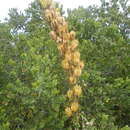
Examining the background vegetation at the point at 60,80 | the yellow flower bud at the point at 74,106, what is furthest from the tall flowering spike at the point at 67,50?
the background vegetation at the point at 60,80

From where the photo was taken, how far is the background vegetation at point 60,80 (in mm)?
7328

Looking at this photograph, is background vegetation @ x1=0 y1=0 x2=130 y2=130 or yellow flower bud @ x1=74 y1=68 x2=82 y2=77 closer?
yellow flower bud @ x1=74 y1=68 x2=82 y2=77

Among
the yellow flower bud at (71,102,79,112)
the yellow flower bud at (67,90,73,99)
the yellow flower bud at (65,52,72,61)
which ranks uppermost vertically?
the yellow flower bud at (65,52,72,61)

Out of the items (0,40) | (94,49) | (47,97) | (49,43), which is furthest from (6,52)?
(47,97)

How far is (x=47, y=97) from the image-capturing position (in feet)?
23.9

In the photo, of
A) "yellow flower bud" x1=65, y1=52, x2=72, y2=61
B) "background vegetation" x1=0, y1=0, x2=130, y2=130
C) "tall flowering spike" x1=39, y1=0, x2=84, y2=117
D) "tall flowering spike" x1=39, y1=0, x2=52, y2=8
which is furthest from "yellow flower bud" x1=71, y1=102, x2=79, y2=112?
"background vegetation" x1=0, y1=0, x2=130, y2=130

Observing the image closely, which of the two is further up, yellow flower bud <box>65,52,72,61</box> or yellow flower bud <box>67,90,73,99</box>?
yellow flower bud <box>65,52,72,61</box>

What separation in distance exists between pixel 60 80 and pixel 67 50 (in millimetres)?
5826

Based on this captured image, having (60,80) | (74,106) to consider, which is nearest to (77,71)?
(74,106)

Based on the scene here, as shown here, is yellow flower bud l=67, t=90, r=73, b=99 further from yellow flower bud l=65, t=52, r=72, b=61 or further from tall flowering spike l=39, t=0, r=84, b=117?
yellow flower bud l=65, t=52, r=72, b=61

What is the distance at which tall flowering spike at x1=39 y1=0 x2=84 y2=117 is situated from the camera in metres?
2.40

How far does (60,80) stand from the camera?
823 centimetres

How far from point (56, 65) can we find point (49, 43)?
776 millimetres

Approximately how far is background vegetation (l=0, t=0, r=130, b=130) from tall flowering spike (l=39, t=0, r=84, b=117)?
2.80 m
